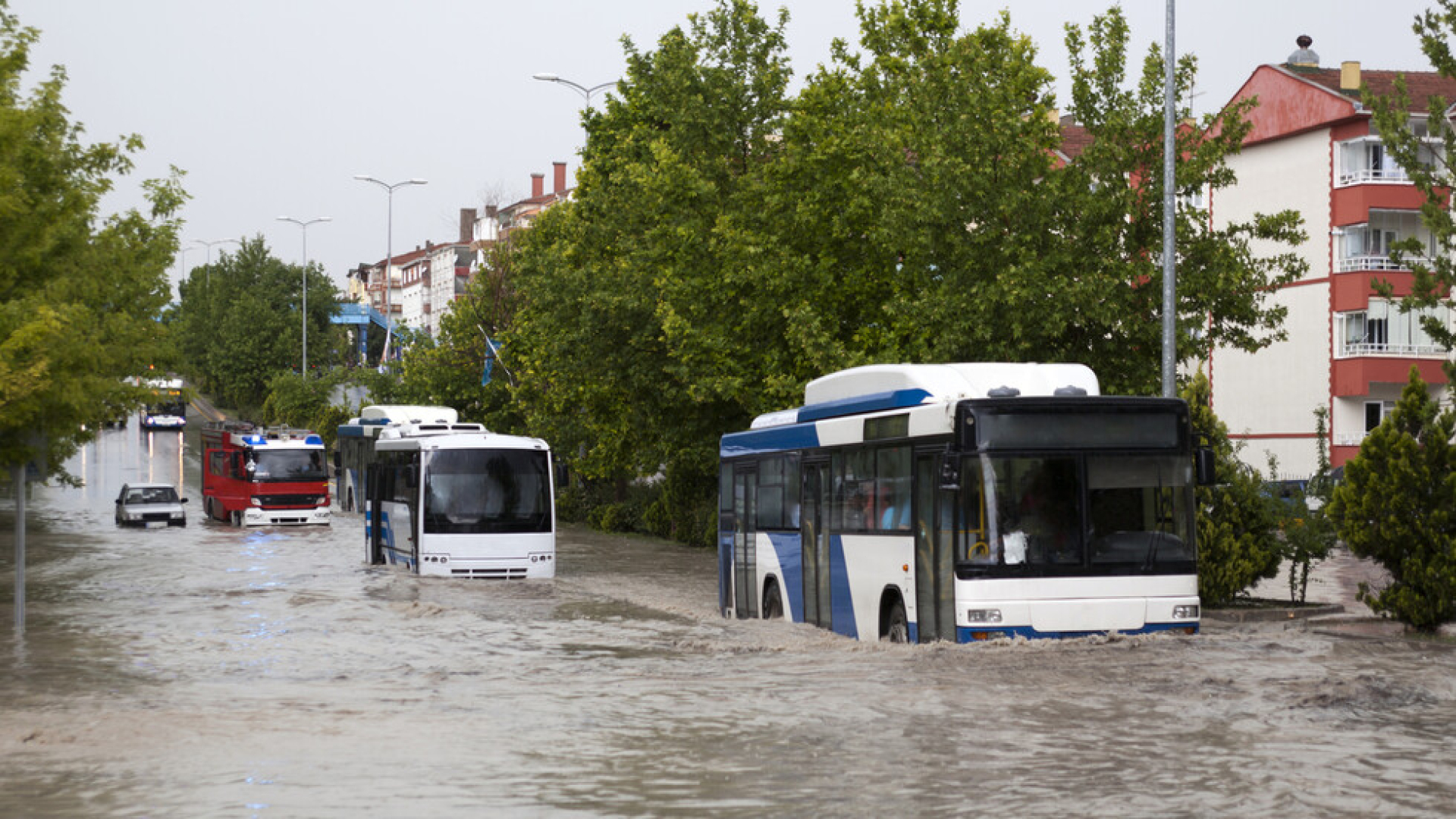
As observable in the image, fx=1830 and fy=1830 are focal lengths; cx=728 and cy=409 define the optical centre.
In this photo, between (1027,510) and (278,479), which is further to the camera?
(278,479)

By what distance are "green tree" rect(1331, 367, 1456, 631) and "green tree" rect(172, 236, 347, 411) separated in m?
104

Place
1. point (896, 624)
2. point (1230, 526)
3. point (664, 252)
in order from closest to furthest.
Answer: point (896, 624) < point (1230, 526) < point (664, 252)

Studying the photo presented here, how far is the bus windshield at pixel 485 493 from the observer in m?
32.8

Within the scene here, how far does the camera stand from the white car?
187 ft

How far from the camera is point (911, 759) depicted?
11531 millimetres

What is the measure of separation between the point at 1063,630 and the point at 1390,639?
5040mm

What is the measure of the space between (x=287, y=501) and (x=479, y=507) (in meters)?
25.1

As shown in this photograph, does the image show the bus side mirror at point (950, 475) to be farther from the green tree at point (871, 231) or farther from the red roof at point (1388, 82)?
the red roof at point (1388, 82)

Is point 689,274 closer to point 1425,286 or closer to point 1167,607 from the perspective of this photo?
point 1425,286

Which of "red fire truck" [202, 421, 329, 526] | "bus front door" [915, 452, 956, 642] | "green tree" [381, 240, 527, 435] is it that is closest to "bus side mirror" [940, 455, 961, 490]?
"bus front door" [915, 452, 956, 642]

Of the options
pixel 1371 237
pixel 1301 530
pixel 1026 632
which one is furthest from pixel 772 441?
pixel 1371 237

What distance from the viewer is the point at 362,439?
199 ft

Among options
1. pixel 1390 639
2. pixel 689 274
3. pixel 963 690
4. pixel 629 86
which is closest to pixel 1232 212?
pixel 629 86

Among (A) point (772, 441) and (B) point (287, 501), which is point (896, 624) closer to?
(A) point (772, 441)
